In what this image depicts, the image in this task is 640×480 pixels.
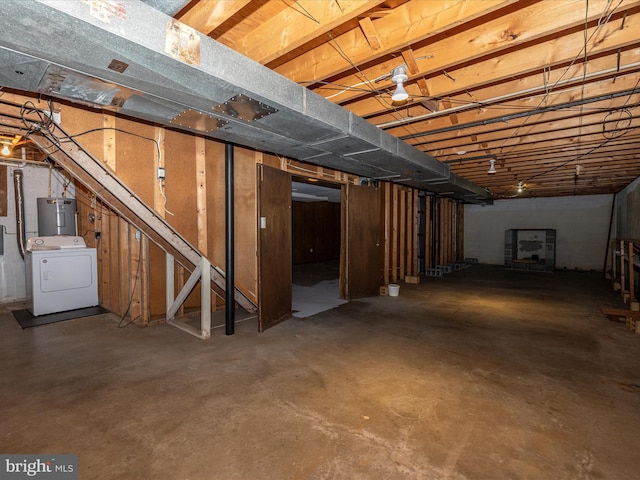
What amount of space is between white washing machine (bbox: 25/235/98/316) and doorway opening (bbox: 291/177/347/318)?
127 inches

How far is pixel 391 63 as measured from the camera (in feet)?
8.01

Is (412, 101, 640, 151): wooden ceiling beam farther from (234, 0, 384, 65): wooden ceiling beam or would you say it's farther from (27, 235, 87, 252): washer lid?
(27, 235, 87, 252): washer lid

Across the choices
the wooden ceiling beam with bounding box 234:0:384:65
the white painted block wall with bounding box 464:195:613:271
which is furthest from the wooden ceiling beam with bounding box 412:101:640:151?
the white painted block wall with bounding box 464:195:613:271

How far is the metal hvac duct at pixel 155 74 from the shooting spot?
131cm

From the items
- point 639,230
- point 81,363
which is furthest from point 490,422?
point 639,230

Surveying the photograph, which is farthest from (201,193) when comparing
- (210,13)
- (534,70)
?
(534,70)

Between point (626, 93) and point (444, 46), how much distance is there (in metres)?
1.77

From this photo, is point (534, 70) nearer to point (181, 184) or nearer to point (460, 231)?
point (181, 184)

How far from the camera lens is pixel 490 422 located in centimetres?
202

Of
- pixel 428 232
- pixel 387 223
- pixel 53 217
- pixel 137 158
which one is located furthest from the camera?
pixel 428 232

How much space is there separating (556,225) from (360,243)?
25.7 ft

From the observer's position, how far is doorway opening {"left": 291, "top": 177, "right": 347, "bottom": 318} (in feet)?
22.1

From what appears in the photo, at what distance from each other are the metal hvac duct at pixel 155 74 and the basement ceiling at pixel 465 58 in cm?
23

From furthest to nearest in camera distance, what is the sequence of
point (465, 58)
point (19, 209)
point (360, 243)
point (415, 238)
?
point (415, 238)
point (360, 243)
point (19, 209)
point (465, 58)
